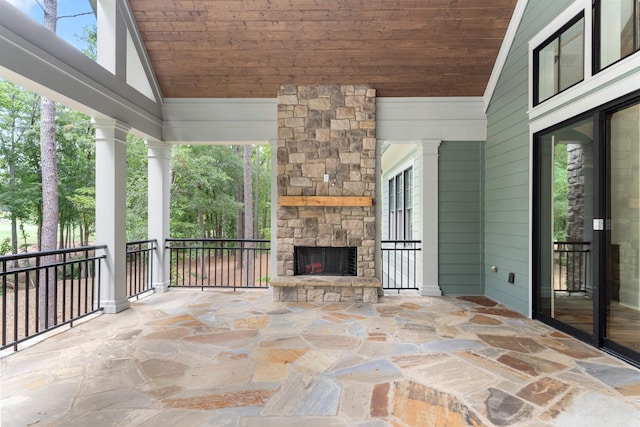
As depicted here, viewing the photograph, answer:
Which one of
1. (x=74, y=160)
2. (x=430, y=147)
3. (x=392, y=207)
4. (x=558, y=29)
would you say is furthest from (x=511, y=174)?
(x=74, y=160)

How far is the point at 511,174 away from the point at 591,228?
147cm

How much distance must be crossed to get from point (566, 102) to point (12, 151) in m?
12.0

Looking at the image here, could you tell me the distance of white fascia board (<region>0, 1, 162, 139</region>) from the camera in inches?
105

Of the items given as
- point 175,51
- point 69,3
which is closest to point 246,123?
point 175,51

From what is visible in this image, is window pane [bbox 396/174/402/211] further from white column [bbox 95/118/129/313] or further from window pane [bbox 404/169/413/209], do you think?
white column [bbox 95/118/129/313]

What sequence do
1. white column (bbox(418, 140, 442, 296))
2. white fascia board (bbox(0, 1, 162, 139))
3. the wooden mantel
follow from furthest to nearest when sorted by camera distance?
white column (bbox(418, 140, 442, 296)) → the wooden mantel → white fascia board (bbox(0, 1, 162, 139))

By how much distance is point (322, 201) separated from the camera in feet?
16.3

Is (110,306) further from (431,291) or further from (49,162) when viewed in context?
(431,291)

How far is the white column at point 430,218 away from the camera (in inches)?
204

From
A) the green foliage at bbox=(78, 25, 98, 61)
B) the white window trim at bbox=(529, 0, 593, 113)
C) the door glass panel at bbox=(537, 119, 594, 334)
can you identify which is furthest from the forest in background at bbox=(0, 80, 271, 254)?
the door glass panel at bbox=(537, 119, 594, 334)

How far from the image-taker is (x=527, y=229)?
13.3ft

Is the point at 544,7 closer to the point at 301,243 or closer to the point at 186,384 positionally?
the point at 301,243

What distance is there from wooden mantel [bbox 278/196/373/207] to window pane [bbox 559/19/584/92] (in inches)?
107

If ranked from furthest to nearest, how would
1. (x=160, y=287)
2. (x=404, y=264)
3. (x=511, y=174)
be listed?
(x=404, y=264) < (x=160, y=287) < (x=511, y=174)
